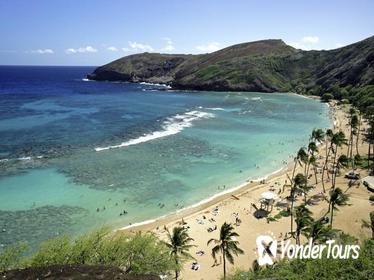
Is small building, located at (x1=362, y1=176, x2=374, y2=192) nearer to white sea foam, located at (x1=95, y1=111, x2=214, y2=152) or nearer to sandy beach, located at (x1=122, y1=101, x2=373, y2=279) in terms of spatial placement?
sandy beach, located at (x1=122, y1=101, x2=373, y2=279)

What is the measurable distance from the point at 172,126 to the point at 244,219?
6018 cm

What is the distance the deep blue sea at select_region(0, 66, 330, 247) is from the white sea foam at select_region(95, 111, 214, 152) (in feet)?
0.88

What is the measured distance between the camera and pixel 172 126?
4323 inches

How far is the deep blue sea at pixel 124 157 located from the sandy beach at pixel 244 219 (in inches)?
115

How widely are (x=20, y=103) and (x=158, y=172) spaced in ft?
356

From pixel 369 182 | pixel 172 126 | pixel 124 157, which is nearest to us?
pixel 369 182

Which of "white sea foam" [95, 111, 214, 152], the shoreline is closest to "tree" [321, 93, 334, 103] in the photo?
"white sea foam" [95, 111, 214, 152]

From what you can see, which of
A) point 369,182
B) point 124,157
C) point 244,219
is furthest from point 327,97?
point 244,219

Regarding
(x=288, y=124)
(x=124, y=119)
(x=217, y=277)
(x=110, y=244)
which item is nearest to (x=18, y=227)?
(x=110, y=244)

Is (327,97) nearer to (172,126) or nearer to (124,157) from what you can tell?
(172,126)

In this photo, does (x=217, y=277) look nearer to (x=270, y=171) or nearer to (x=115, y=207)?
(x=115, y=207)

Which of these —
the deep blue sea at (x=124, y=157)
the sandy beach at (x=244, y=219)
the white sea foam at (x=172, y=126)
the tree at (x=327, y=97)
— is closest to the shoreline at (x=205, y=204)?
the sandy beach at (x=244, y=219)

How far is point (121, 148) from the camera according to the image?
84.2 m

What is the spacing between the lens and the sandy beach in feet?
140
